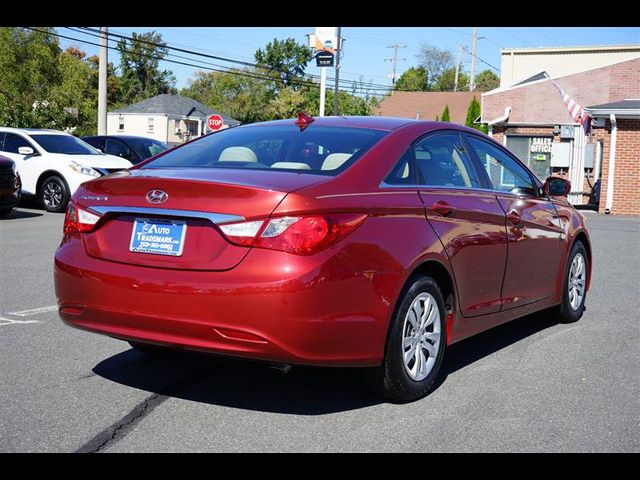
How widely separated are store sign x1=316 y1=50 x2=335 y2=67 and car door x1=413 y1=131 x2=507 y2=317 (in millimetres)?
35555

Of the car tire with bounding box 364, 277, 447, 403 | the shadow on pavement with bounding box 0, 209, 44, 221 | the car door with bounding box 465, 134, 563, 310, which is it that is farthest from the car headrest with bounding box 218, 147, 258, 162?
the shadow on pavement with bounding box 0, 209, 44, 221

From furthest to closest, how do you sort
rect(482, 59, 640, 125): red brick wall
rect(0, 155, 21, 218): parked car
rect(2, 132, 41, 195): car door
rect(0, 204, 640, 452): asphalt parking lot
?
rect(482, 59, 640, 125): red brick wall
rect(2, 132, 41, 195): car door
rect(0, 155, 21, 218): parked car
rect(0, 204, 640, 452): asphalt parking lot

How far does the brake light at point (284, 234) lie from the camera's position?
168 inches

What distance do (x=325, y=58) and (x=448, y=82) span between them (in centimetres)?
6126

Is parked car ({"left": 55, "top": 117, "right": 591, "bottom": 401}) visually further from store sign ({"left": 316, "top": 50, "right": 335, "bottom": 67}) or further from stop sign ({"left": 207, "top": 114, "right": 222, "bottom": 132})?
store sign ({"left": 316, "top": 50, "right": 335, "bottom": 67})

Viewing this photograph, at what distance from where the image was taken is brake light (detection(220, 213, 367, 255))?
14.0ft

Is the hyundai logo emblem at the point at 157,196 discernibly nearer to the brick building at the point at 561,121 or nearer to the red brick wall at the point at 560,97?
the brick building at the point at 561,121

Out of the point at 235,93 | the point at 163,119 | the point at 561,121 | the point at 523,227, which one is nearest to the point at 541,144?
the point at 561,121

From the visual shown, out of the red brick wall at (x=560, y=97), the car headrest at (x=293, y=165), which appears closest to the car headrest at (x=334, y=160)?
the car headrest at (x=293, y=165)

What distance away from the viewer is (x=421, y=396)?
5062mm

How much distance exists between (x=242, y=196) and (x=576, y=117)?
24.8 metres
